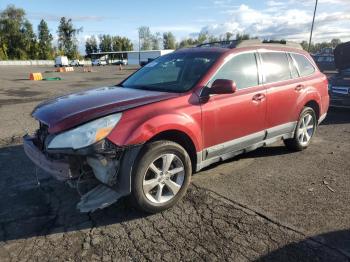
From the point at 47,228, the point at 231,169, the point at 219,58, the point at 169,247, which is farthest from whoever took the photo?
the point at 231,169

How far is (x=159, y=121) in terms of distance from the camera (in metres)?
3.82

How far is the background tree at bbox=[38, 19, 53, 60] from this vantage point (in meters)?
100

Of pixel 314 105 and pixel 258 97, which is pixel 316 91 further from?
pixel 258 97

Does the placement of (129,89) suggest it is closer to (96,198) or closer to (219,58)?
(219,58)

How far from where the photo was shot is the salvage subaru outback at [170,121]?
357 centimetres

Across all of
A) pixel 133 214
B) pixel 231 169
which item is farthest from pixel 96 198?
pixel 231 169

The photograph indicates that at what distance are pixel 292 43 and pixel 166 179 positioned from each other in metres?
3.73

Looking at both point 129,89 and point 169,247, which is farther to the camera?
→ point 129,89

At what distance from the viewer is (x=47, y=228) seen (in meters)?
3.68

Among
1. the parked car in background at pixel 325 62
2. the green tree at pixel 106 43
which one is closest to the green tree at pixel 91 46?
the green tree at pixel 106 43

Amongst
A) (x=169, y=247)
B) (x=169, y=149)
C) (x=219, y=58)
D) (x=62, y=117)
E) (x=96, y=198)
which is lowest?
(x=169, y=247)

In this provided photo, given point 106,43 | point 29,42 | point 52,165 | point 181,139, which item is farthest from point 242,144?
point 106,43

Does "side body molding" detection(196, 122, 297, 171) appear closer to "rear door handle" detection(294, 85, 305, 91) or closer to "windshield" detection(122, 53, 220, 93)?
"rear door handle" detection(294, 85, 305, 91)

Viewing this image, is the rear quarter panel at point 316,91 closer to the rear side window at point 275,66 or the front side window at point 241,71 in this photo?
the rear side window at point 275,66
